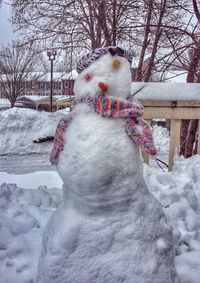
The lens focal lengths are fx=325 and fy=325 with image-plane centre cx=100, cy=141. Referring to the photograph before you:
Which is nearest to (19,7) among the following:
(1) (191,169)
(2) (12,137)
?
(2) (12,137)

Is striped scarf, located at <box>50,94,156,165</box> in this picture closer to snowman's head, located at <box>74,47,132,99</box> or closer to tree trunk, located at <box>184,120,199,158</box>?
snowman's head, located at <box>74,47,132,99</box>

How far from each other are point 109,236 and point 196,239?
1.13 meters

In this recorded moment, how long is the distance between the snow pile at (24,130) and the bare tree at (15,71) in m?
7.30

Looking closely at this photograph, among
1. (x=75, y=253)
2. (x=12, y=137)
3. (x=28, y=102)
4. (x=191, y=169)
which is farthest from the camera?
(x=28, y=102)

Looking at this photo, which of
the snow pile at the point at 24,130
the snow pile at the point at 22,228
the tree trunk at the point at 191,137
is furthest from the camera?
the snow pile at the point at 24,130

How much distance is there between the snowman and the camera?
1.68 metres

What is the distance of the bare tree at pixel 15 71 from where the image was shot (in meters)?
16.9

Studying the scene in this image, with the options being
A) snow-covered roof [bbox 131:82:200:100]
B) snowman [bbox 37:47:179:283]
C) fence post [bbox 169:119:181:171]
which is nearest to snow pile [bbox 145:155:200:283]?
fence post [bbox 169:119:181:171]

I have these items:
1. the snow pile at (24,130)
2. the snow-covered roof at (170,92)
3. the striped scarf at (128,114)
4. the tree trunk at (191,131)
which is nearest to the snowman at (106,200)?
the striped scarf at (128,114)

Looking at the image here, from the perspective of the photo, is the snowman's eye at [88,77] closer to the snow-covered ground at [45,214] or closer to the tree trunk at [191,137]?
the snow-covered ground at [45,214]

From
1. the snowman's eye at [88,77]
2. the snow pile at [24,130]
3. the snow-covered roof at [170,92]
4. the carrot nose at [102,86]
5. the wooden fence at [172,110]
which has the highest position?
the snowman's eye at [88,77]

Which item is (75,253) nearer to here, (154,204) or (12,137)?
(154,204)

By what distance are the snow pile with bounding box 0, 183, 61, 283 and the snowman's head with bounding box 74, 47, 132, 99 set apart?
1.18m

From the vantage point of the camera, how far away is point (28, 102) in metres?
25.3
